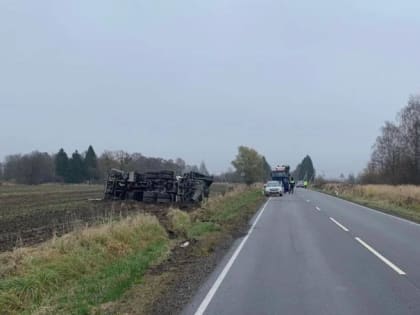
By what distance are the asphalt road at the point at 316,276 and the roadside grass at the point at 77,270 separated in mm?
1666

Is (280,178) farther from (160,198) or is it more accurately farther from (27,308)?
(27,308)

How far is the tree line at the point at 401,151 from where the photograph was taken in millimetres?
81438

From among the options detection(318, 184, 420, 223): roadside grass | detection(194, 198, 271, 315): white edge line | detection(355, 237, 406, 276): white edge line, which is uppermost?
detection(318, 184, 420, 223): roadside grass

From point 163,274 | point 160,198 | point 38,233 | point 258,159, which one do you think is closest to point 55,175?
point 258,159

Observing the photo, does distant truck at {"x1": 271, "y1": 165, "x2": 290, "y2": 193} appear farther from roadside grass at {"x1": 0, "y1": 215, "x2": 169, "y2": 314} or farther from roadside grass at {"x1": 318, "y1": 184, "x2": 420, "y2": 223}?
roadside grass at {"x1": 0, "y1": 215, "x2": 169, "y2": 314}

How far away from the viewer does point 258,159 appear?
419 feet

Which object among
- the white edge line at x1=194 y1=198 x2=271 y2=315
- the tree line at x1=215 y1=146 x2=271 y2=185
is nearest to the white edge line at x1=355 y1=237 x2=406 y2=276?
the white edge line at x1=194 y1=198 x2=271 y2=315

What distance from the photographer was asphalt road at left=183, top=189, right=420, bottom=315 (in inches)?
332

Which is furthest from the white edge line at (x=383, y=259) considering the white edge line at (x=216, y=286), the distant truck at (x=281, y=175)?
the distant truck at (x=281, y=175)

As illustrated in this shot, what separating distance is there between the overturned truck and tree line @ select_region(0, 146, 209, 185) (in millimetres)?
87611

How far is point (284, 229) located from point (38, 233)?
358 inches

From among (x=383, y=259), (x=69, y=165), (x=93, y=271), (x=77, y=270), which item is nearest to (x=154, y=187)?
(x=383, y=259)

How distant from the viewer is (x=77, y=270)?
11664mm

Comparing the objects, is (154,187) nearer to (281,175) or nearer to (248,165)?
(281,175)
